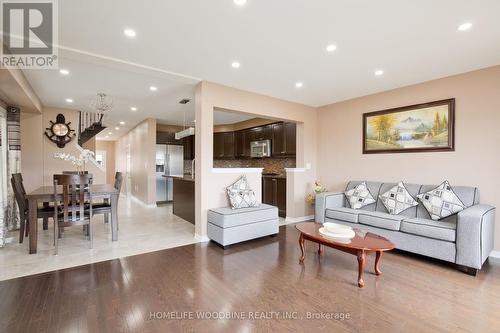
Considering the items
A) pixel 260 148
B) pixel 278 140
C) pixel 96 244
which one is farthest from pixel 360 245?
pixel 260 148

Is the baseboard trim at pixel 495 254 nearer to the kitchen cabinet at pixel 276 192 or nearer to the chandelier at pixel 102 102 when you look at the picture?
the kitchen cabinet at pixel 276 192

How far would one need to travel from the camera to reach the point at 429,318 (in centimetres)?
188

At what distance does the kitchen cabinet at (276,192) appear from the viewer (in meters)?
5.47

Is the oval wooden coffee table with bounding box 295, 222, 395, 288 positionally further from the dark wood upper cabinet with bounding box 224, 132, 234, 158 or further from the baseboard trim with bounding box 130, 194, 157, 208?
the baseboard trim with bounding box 130, 194, 157, 208

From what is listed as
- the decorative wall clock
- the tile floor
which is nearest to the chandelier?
the decorative wall clock

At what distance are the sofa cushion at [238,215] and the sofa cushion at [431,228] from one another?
6.35ft

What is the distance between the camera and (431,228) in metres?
2.92

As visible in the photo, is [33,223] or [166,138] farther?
[166,138]

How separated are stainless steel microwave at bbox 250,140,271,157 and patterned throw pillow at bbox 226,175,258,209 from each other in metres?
2.32

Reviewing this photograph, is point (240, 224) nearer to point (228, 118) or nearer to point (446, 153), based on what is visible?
point (446, 153)

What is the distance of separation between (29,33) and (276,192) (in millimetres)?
4851

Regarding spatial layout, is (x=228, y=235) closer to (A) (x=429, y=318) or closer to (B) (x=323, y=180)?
(A) (x=429, y=318)

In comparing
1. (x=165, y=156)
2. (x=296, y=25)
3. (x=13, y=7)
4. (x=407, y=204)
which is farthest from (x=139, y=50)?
(x=165, y=156)

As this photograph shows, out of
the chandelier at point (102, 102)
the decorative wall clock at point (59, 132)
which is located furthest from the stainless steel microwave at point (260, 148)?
the decorative wall clock at point (59, 132)
